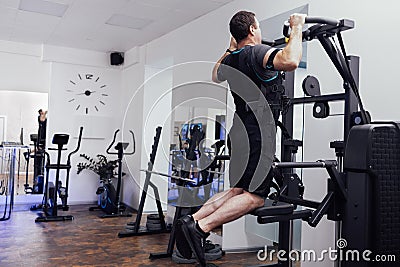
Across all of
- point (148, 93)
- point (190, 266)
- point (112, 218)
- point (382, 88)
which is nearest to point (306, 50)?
point (382, 88)

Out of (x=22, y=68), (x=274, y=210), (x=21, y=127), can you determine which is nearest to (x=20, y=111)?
(x=21, y=127)

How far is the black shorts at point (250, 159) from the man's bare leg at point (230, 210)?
50 millimetres

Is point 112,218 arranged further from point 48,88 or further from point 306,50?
point 306,50

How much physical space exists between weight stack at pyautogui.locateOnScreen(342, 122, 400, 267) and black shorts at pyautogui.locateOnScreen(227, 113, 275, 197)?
471 mm

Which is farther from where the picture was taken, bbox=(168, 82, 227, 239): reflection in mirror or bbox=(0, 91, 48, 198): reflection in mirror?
bbox=(0, 91, 48, 198): reflection in mirror

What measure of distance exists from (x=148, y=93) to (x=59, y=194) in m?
2.29

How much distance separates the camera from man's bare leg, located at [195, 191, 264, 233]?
200 centimetres

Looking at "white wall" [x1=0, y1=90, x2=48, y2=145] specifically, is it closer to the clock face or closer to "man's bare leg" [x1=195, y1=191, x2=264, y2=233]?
the clock face

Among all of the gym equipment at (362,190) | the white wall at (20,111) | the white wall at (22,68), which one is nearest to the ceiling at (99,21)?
the white wall at (22,68)

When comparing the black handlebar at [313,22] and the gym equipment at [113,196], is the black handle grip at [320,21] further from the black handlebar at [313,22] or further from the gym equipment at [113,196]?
the gym equipment at [113,196]

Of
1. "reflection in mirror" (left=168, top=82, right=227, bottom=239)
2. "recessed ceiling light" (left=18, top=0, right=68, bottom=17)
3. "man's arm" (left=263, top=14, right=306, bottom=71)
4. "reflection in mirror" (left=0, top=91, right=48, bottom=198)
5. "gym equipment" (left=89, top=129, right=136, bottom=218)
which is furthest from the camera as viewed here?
"reflection in mirror" (left=0, top=91, right=48, bottom=198)

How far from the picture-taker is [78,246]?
14.3ft

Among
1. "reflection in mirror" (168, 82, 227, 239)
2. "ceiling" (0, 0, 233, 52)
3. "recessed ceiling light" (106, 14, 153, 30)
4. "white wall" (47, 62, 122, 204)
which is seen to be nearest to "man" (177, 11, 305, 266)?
"reflection in mirror" (168, 82, 227, 239)

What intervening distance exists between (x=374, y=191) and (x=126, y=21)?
430cm
